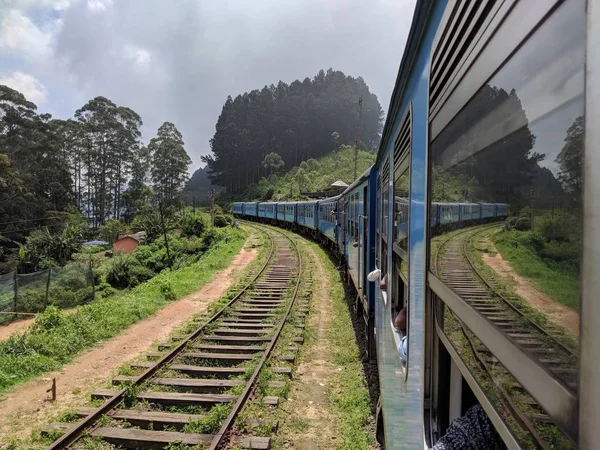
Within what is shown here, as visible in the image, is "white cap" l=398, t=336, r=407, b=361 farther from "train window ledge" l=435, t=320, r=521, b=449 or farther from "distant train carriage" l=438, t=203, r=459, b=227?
"distant train carriage" l=438, t=203, r=459, b=227

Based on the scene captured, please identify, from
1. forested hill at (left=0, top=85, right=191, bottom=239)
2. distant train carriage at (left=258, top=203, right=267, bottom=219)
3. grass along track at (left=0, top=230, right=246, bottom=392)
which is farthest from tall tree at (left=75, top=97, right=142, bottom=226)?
grass along track at (left=0, top=230, right=246, bottom=392)

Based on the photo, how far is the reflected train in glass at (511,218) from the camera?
0.71 m

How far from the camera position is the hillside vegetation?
68250 millimetres

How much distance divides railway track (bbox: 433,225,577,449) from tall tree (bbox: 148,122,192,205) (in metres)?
67.0

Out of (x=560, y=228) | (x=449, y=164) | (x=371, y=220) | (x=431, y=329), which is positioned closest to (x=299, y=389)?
(x=371, y=220)

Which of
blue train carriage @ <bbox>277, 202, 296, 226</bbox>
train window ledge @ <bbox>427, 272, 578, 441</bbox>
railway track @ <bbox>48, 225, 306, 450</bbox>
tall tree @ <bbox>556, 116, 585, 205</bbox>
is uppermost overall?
blue train carriage @ <bbox>277, 202, 296, 226</bbox>

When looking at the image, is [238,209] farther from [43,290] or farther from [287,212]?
[43,290]

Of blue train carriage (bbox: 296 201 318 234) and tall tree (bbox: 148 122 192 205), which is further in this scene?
tall tree (bbox: 148 122 192 205)

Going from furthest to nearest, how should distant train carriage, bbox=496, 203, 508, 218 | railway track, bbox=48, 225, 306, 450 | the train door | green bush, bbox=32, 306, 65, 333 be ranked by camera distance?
green bush, bbox=32, 306, 65, 333
the train door
railway track, bbox=48, 225, 306, 450
distant train carriage, bbox=496, 203, 508, 218

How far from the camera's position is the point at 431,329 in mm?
1917

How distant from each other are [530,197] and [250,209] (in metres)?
50.2

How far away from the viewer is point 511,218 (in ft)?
3.34

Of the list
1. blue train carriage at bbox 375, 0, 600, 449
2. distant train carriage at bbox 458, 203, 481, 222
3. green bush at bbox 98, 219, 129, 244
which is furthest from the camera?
green bush at bbox 98, 219, 129, 244

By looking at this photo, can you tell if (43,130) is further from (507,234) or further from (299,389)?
(507,234)
